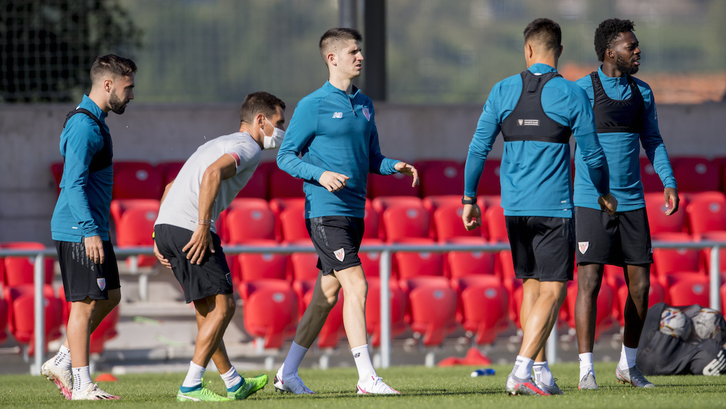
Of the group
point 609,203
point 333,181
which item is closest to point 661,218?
point 609,203

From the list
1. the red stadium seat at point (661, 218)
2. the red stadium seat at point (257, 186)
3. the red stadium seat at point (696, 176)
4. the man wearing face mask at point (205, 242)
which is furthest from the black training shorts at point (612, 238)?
the red stadium seat at point (696, 176)

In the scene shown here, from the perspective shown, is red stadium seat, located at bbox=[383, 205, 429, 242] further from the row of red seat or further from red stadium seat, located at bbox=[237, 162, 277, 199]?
red stadium seat, located at bbox=[237, 162, 277, 199]

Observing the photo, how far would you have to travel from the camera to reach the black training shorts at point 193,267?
4312 mm

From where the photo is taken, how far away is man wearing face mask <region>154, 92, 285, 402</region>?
14.0 feet

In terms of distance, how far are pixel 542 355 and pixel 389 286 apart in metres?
2.84

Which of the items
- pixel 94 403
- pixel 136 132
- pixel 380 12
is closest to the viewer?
pixel 94 403

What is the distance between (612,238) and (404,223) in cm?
408

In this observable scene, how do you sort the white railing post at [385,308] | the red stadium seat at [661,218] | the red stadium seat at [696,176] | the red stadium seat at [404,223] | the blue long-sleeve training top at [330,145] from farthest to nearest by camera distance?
the red stadium seat at [696,176], the red stadium seat at [661,218], the red stadium seat at [404,223], the white railing post at [385,308], the blue long-sleeve training top at [330,145]

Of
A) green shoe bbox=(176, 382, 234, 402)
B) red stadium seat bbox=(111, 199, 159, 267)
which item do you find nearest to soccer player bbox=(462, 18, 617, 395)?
green shoe bbox=(176, 382, 234, 402)

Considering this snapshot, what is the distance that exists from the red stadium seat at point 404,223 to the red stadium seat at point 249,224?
47.5 inches

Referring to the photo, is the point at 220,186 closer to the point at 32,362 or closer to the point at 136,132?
the point at 32,362

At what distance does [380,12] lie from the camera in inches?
439

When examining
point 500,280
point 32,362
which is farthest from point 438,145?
point 32,362

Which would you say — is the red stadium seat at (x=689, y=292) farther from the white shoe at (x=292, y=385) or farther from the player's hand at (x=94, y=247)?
the player's hand at (x=94, y=247)
